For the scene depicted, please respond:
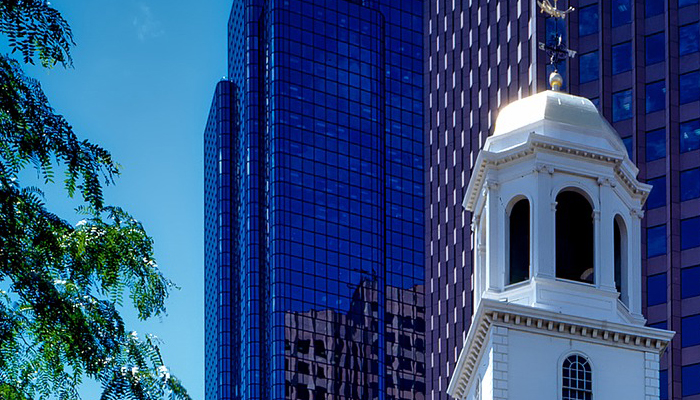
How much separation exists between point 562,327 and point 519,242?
11.6 feet

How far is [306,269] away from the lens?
188m

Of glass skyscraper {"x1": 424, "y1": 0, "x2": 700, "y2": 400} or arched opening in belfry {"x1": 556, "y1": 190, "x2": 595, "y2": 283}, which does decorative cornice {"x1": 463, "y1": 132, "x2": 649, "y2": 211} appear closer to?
arched opening in belfry {"x1": 556, "y1": 190, "x2": 595, "y2": 283}

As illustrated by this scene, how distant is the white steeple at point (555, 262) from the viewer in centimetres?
4309

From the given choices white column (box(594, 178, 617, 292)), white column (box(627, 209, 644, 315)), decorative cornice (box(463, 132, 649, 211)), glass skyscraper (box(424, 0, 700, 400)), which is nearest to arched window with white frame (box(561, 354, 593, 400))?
white column (box(594, 178, 617, 292))

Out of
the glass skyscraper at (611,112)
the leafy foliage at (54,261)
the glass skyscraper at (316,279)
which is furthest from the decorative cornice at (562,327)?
the glass skyscraper at (316,279)

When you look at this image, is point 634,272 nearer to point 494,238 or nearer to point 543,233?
point 543,233

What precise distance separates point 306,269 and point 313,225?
6.31 m

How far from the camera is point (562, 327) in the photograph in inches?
1702

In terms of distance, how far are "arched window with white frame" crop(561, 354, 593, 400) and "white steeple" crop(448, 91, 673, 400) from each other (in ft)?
0.20

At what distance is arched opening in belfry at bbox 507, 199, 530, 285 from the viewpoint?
149ft

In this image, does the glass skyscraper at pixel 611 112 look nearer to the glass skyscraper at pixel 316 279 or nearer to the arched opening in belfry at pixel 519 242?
the glass skyscraper at pixel 316 279

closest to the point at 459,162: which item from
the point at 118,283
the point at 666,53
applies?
the point at 666,53

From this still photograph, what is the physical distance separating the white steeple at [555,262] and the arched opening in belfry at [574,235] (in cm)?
3

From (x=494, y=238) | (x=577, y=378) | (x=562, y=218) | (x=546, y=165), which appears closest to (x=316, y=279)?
(x=562, y=218)
